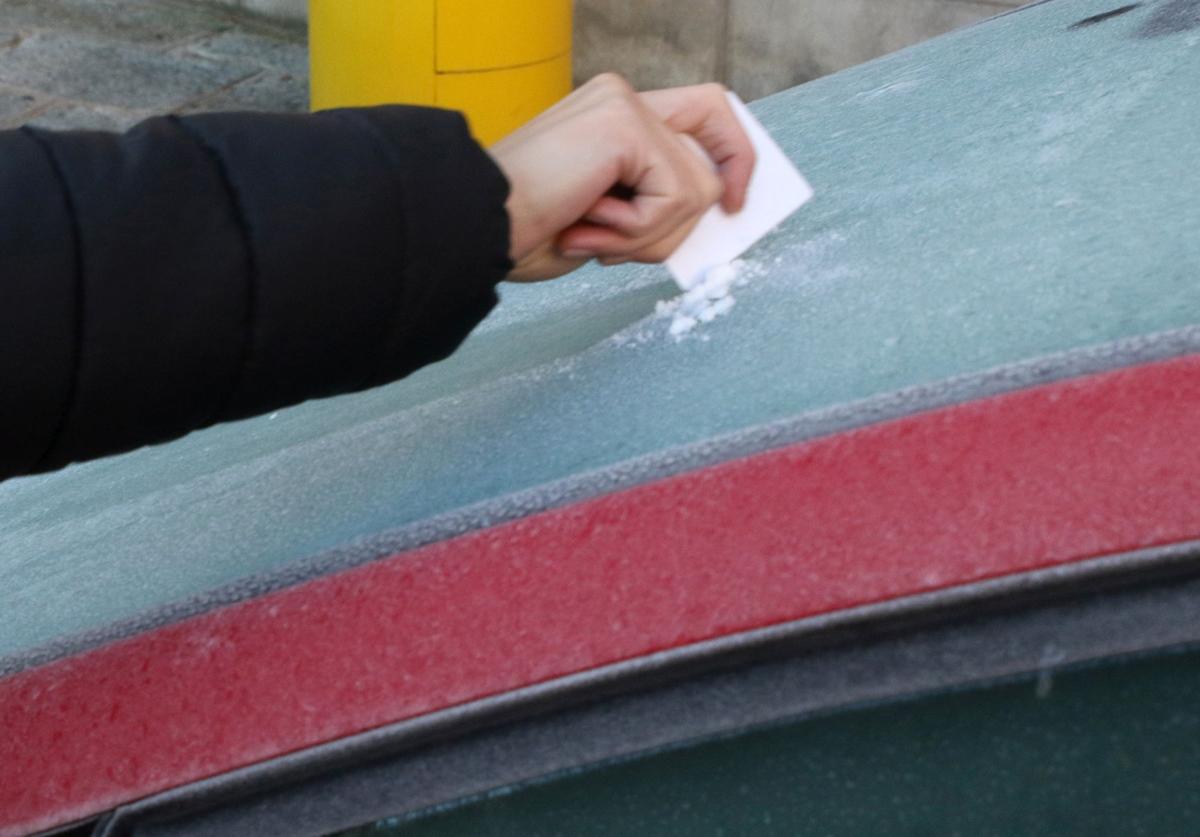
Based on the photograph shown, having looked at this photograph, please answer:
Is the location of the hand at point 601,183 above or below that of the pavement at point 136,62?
above

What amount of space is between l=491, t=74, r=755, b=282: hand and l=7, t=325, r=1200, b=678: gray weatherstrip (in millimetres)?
264

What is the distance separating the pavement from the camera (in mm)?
4773

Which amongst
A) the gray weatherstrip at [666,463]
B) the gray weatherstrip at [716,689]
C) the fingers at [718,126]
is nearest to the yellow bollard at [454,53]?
the fingers at [718,126]

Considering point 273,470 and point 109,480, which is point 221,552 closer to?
point 273,470

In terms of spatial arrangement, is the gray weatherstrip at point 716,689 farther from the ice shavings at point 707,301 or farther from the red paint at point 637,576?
the ice shavings at point 707,301

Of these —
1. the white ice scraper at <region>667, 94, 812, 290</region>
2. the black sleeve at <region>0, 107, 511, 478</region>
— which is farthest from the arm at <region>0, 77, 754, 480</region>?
the white ice scraper at <region>667, 94, 812, 290</region>

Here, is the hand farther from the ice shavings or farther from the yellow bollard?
the yellow bollard

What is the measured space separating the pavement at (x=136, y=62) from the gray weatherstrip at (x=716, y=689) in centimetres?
410

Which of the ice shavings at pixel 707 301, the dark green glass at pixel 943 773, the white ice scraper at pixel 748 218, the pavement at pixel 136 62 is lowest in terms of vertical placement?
the pavement at pixel 136 62

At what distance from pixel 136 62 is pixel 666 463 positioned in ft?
16.6

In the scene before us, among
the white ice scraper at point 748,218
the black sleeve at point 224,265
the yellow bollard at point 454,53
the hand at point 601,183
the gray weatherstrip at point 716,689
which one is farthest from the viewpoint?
the yellow bollard at point 454,53

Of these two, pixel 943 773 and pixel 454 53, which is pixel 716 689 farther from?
pixel 454 53

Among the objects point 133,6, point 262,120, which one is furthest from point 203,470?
point 133,6

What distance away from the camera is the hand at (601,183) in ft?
3.14
